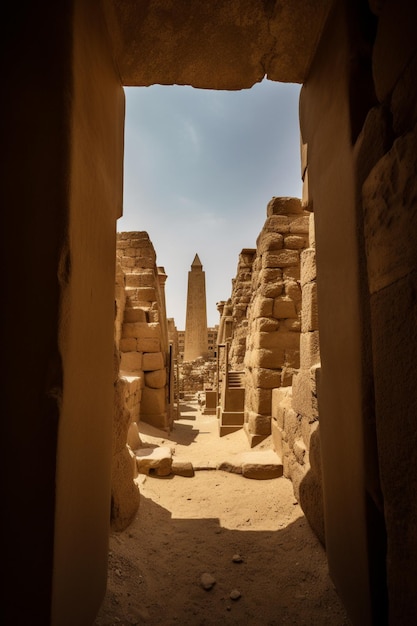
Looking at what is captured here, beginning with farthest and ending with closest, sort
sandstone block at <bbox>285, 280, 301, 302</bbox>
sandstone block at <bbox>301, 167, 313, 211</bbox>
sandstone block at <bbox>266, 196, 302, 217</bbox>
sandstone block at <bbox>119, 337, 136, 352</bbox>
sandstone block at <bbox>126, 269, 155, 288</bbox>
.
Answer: sandstone block at <bbox>126, 269, 155, 288</bbox> → sandstone block at <bbox>119, 337, 136, 352</bbox> → sandstone block at <bbox>266, 196, 302, 217</bbox> → sandstone block at <bbox>285, 280, 301, 302</bbox> → sandstone block at <bbox>301, 167, 313, 211</bbox>

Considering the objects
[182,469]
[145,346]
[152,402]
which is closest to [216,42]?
[182,469]

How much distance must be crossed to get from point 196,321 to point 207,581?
23.2 metres

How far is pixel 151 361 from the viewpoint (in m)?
7.31

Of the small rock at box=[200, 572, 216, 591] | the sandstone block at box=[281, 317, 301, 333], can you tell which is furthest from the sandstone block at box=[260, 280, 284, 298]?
the small rock at box=[200, 572, 216, 591]

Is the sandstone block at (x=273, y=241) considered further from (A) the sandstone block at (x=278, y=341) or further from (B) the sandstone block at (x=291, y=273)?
(A) the sandstone block at (x=278, y=341)

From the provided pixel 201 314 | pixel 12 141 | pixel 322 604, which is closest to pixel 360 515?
pixel 322 604

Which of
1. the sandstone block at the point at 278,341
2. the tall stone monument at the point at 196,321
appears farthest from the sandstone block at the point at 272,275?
the tall stone monument at the point at 196,321

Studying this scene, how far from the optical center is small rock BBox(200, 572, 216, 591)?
222 centimetres

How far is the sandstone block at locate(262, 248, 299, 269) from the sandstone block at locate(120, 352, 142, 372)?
308 centimetres

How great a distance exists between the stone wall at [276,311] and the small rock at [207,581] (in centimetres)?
350

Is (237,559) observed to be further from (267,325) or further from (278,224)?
(278,224)

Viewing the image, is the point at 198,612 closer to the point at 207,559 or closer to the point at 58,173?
the point at 207,559

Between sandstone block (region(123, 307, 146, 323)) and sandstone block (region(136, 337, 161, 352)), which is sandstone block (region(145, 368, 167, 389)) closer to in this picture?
sandstone block (region(136, 337, 161, 352))

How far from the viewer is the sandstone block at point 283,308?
19.8ft
